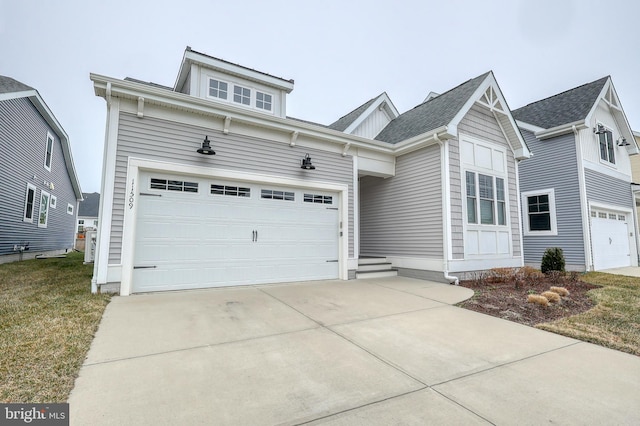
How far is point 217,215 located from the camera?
6156 millimetres

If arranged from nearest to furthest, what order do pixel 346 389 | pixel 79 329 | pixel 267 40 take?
pixel 346 389 < pixel 79 329 < pixel 267 40

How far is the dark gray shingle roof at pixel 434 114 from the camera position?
7629 millimetres

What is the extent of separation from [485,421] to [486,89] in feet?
28.2

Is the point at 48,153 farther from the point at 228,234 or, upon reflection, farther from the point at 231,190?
the point at 228,234

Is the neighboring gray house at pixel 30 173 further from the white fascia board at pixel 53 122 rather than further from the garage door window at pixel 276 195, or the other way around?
the garage door window at pixel 276 195

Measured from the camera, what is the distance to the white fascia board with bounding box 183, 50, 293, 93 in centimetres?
775

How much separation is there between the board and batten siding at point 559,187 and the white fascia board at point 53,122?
59.1ft

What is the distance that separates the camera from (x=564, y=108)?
35.3ft

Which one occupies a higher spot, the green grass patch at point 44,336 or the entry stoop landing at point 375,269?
the entry stoop landing at point 375,269

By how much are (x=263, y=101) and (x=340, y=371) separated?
8.08 metres

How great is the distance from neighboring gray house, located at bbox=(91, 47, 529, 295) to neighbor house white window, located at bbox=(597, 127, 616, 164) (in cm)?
500

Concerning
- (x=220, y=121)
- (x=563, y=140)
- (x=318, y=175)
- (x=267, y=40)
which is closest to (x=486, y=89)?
(x=563, y=140)

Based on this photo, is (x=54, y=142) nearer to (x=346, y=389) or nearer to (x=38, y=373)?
(x=38, y=373)

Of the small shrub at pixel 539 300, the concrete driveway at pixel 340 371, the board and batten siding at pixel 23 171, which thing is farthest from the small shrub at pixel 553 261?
the board and batten siding at pixel 23 171
